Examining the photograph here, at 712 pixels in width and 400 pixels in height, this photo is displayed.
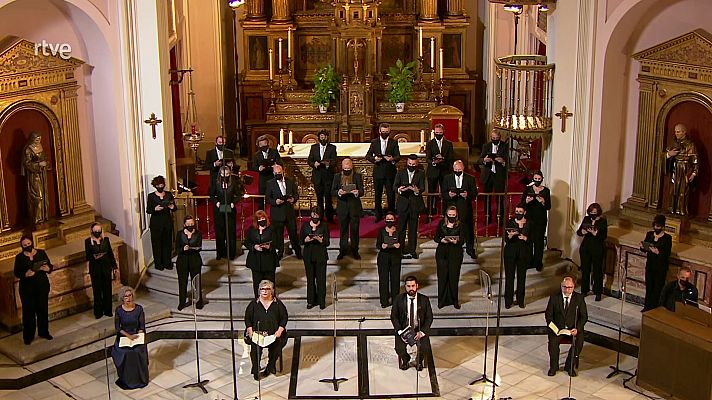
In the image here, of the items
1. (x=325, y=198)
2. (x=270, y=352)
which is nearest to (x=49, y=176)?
(x=325, y=198)

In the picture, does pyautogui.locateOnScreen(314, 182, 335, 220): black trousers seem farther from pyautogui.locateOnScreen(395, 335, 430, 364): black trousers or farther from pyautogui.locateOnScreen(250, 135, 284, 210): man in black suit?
pyautogui.locateOnScreen(395, 335, 430, 364): black trousers

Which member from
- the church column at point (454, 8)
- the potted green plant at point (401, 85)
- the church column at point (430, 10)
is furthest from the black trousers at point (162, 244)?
the church column at point (454, 8)

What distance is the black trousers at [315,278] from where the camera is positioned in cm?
1508

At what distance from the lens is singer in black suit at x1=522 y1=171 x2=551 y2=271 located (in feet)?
51.1

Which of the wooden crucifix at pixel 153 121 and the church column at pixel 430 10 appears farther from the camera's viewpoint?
the church column at pixel 430 10

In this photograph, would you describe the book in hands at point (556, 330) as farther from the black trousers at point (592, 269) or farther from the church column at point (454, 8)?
the church column at point (454, 8)

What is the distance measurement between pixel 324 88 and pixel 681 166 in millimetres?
8013

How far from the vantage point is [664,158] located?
52.0 feet

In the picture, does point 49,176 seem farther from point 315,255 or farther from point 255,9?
point 255,9

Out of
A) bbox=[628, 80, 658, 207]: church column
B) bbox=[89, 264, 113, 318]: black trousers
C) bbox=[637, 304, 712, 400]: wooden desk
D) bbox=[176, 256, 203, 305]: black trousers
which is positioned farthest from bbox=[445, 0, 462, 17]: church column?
bbox=[637, 304, 712, 400]: wooden desk

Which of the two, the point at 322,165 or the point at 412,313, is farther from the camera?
the point at 322,165

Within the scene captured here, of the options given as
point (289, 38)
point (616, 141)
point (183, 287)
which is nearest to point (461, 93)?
point (289, 38)

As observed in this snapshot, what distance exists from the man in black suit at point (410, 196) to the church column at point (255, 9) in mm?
7390

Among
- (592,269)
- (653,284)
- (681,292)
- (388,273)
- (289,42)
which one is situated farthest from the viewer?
(289,42)
